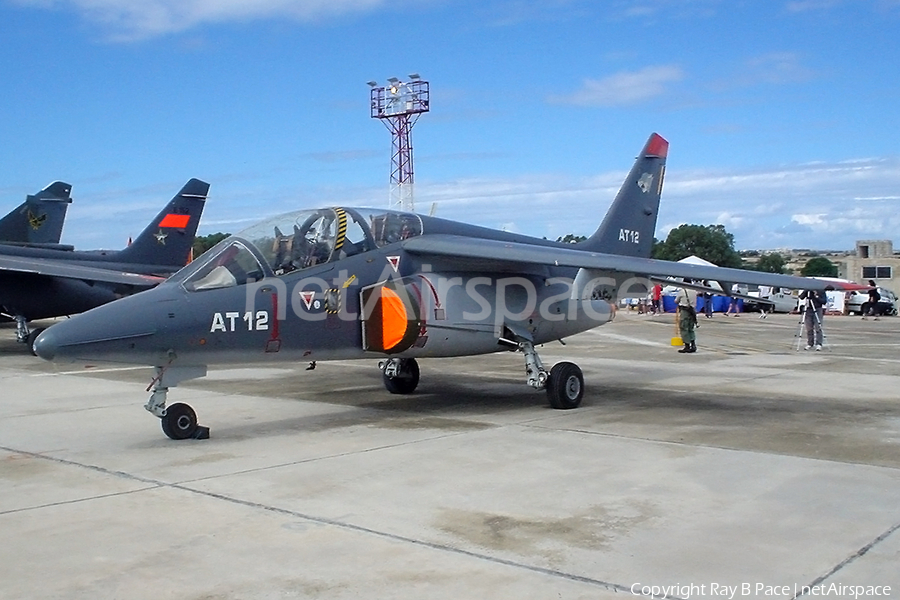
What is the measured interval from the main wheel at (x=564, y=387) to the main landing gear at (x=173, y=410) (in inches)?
164

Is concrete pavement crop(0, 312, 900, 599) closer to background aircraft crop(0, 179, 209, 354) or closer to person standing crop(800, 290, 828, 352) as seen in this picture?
background aircraft crop(0, 179, 209, 354)

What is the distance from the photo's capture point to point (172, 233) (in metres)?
23.6

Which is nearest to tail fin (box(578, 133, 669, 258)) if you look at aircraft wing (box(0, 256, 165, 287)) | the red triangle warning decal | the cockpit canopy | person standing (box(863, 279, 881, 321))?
the cockpit canopy

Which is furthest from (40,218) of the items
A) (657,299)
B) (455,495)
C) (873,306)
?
(873,306)

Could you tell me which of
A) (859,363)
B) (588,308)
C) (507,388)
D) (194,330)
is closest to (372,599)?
(194,330)

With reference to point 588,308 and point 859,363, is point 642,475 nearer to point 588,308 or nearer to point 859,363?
point 588,308

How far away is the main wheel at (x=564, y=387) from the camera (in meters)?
10.5

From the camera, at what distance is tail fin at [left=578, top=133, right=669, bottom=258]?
13.4m

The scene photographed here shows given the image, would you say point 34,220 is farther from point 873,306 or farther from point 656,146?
point 873,306

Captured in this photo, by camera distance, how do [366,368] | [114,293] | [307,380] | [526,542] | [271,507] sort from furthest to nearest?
[114,293], [366,368], [307,380], [271,507], [526,542]

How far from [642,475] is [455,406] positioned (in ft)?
14.4

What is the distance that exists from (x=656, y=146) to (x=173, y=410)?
29.4 ft

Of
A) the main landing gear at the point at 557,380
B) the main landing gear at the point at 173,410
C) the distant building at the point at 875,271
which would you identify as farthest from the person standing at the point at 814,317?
the distant building at the point at 875,271

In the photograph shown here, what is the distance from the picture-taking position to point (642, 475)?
6.85 m
